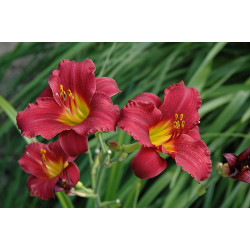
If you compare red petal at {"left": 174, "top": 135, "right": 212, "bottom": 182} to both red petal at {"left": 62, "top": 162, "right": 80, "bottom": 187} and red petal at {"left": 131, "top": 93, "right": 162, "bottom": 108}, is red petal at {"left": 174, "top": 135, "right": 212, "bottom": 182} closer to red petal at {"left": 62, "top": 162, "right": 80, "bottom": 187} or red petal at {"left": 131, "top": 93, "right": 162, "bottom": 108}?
red petal at {"left": 131, "top": 93, "right": 162, "bottom": 108}

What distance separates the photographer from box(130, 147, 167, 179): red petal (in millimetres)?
470

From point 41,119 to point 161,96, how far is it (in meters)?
0.66

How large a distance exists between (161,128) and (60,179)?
20 centimetres

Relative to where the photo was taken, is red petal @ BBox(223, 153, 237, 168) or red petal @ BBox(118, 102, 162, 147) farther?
red petal @ BBox(223, 153, 237, 168)

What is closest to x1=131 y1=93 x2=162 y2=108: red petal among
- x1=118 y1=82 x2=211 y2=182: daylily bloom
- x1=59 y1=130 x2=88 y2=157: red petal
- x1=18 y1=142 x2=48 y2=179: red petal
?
x1=118 y1=82 x2=211 y2=182: daylily bloom

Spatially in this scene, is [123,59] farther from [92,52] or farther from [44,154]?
[44,154]

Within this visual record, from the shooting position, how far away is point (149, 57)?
1.20 metres

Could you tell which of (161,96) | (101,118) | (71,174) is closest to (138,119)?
(101,118)

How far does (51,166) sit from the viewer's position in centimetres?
63

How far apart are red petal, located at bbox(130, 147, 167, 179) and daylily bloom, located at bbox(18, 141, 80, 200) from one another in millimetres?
150

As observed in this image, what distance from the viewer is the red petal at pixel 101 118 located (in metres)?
0.46

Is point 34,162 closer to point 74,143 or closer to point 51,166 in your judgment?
point 51,166

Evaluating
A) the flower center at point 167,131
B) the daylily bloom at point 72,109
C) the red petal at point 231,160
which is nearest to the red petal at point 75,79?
the daylily bloom at point 72,109
